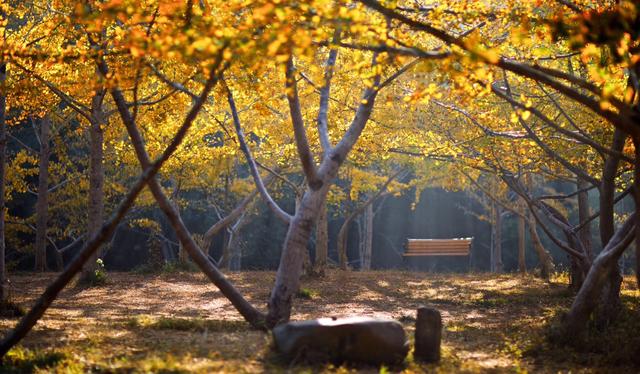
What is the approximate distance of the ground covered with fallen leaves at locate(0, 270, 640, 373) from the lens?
648 cm

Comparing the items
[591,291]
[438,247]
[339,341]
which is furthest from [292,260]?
[438,247]

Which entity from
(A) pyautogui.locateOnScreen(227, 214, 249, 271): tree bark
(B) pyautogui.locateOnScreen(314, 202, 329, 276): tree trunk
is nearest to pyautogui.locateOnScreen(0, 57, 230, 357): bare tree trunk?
(B) pyautogui.locateOnScreen(314, 202, 329, 276): tree trunk

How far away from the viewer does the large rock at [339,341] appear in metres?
6.41

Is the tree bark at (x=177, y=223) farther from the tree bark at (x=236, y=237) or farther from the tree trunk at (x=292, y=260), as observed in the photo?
the tree bark at (x=236, y=237)

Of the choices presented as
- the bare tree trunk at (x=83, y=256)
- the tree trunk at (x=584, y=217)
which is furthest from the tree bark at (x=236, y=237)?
the bare tree trunk at (x=83, y=256)

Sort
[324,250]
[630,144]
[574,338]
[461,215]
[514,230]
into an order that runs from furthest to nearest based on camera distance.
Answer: [461,215] < [514,230] < [324,250] < [630,144] < [574,338]

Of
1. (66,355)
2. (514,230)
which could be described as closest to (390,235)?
(514,230)

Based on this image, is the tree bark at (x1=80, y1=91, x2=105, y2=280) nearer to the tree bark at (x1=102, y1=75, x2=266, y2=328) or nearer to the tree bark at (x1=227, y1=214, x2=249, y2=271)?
the tree bark at (x1=102, y1=75, x2=266, y2=328)

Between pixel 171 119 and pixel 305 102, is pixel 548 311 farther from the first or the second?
pixel 171 119

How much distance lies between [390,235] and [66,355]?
88.2 feet

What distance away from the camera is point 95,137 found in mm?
14883

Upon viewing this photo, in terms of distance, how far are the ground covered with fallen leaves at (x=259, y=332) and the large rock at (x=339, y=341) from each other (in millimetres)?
144

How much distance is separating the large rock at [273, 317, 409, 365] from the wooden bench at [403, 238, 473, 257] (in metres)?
15.2

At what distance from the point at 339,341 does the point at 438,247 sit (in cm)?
1578
